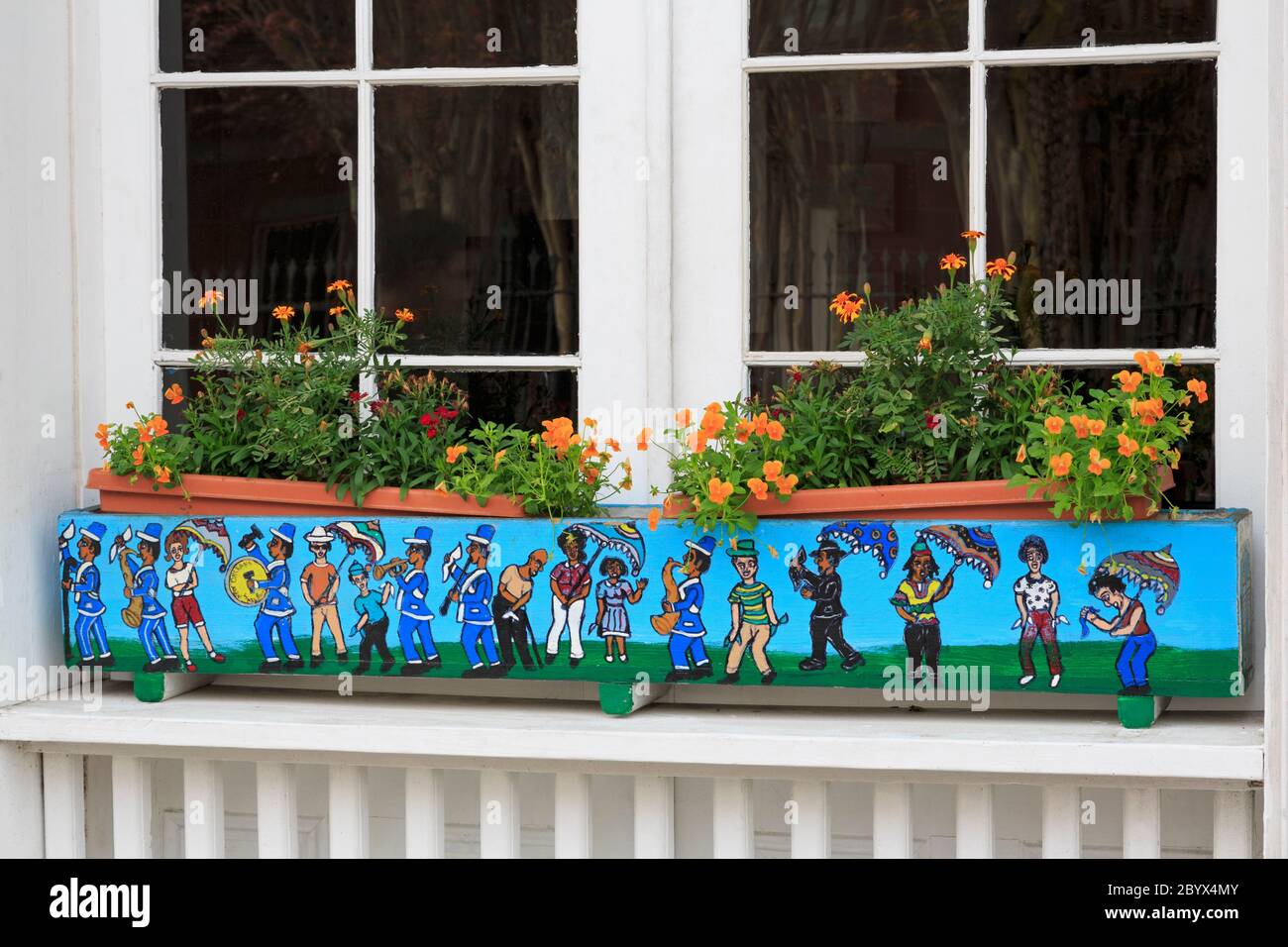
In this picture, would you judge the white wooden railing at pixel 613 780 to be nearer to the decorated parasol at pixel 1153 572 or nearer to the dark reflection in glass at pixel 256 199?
the decorated parasol at pixel 1153 572

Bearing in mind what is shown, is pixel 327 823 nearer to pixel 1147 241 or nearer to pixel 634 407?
pixel 634 407

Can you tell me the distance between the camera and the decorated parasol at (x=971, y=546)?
1.84 m

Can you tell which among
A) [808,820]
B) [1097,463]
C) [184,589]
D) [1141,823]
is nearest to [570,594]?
[808,820]

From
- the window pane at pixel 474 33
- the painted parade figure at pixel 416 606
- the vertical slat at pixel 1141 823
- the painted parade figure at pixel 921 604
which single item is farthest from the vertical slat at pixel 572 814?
the window pane at pixel 474 33

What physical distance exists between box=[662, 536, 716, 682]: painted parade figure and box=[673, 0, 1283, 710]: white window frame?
0.30 metres

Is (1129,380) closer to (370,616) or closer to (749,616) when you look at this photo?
(749,616)

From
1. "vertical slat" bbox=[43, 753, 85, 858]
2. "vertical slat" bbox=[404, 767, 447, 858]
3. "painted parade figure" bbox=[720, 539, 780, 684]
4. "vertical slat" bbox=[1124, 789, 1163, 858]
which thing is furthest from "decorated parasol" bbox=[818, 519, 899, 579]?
"vertical slat" bbox=[43, 753, 85, 858]

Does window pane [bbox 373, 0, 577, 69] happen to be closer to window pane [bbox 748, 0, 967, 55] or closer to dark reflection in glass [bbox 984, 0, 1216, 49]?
window pane [bbox 748, 0, 967, 55]

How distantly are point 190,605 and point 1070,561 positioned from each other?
3.82ft

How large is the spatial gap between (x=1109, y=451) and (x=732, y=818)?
0.69 meters

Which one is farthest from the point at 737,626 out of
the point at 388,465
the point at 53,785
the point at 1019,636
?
the point at 53,785

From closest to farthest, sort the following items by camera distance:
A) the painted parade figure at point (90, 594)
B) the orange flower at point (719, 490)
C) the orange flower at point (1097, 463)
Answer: the orange flower at point (1097, 463) < the orange flower at point (719, 490) < the painted parade figure at point (90, 594)

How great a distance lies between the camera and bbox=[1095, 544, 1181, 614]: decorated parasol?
180 cm

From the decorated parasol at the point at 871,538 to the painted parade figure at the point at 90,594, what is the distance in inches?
39.9
